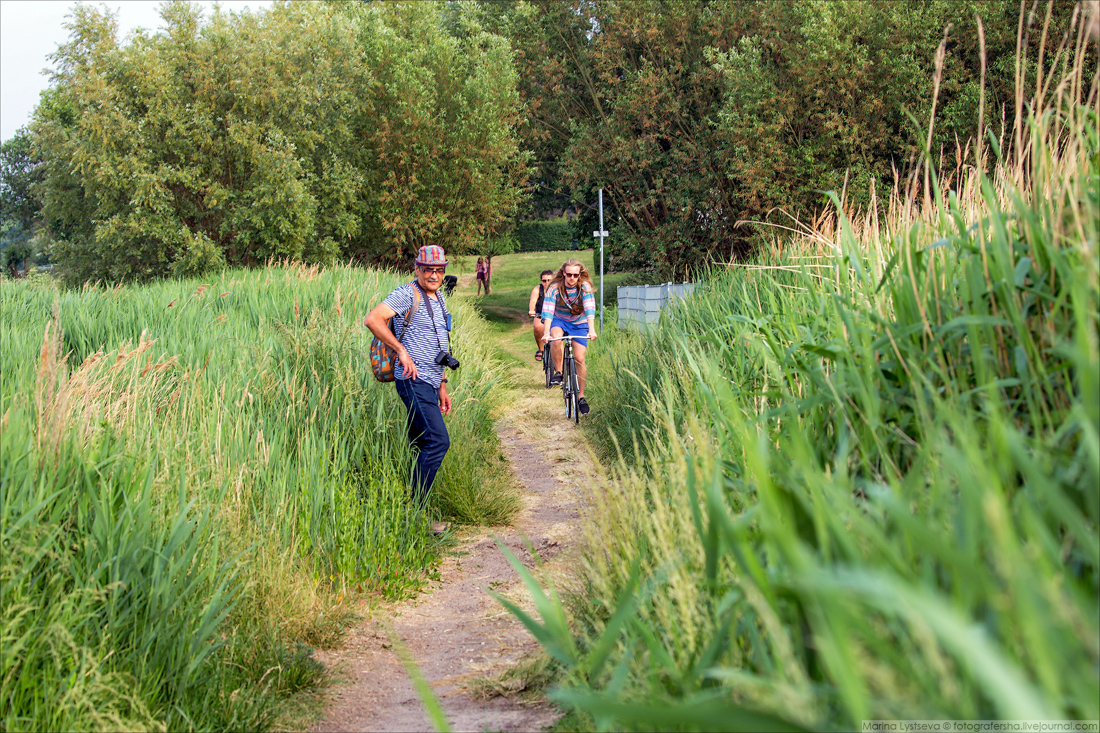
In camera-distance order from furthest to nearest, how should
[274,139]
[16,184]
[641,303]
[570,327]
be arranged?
[16,184], [274,139], [641,303], [570,327]

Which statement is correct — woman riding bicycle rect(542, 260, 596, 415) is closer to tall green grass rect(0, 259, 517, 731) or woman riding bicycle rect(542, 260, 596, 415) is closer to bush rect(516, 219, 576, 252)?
tall green grass rect(0, 259, 517, 731)

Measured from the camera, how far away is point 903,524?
1.34 metres

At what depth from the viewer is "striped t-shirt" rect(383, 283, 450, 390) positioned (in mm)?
6273

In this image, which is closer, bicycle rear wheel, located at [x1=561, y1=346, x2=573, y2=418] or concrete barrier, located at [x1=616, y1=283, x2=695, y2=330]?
bicycle rear wheel, located at [x1=561, y1=346, x2=573, y2=418]

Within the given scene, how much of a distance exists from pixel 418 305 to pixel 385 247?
2104 centimetres

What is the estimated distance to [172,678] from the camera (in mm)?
3209

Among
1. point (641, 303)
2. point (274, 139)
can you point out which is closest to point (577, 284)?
point (641, 303)

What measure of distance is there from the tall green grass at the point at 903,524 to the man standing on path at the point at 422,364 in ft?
7.49

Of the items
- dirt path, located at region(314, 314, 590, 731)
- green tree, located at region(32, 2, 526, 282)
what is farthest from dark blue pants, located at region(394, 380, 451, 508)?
green tree, located at region(32, 2, 526, 282)

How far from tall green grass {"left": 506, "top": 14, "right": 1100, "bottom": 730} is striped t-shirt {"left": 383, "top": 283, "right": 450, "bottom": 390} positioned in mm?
2349

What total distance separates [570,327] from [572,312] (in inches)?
7.3

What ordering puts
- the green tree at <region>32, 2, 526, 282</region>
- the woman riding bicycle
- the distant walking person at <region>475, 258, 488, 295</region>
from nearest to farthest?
the woman riding bicycle
the green tree at <region>32, 2, 526, 282</region>
the distant walking person at <region>475, 258, 488, 295</region>

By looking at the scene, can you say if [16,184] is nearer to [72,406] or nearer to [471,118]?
[471,118]

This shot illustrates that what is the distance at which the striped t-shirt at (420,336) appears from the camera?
627 centimetres
